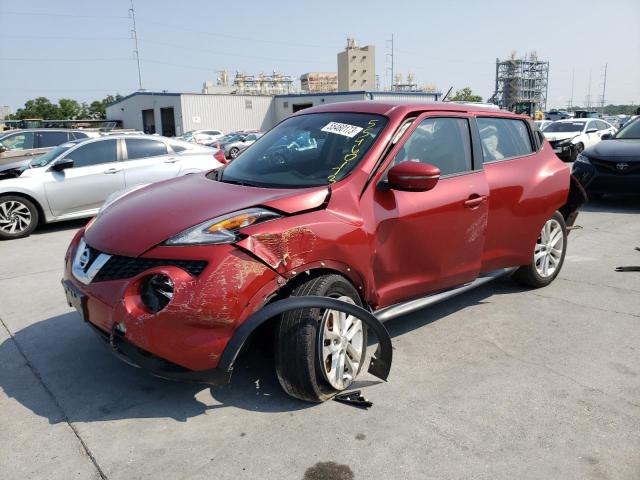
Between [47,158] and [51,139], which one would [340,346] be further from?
[51,139]

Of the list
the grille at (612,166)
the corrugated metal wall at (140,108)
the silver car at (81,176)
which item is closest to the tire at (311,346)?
the silver car at (81,176)

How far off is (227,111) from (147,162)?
142 feet

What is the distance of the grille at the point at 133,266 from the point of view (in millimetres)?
2600

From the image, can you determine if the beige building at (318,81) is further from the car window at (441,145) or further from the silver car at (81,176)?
the car window at (441,145)

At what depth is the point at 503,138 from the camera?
443cm

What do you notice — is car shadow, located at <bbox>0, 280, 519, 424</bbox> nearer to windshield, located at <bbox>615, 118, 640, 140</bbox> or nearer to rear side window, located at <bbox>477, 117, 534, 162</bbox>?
rear side window, located at <bbox>477, 117, 534, 162</bbox>

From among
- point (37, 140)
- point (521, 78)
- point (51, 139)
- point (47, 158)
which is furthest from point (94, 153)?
point (521, 78)

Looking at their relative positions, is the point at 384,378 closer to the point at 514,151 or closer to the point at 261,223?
the point at 261,223

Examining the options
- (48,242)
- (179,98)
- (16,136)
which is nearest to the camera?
(48,242)

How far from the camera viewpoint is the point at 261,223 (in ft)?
9.02

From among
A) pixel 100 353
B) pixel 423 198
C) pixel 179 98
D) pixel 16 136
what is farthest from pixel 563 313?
pixel 179 98

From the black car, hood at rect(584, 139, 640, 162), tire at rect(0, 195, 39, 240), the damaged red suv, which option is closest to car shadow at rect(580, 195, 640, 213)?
the black car

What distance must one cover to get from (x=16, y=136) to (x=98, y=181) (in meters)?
6.68

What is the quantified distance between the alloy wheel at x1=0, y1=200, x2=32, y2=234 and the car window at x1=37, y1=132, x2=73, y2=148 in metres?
5.61
